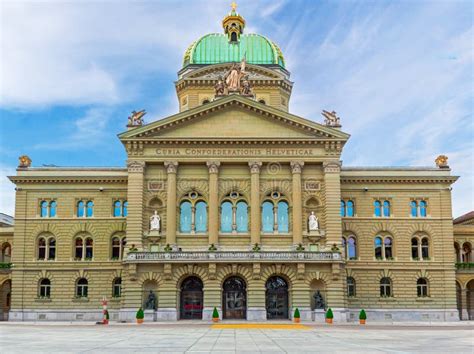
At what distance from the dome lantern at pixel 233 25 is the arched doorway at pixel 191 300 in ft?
115

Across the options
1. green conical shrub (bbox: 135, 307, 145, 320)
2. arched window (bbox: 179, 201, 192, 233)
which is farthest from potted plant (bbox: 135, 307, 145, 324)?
arched window (bbox: 179, 201, 192, 233)

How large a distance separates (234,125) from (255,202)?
8.29m

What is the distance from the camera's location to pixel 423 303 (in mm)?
67125

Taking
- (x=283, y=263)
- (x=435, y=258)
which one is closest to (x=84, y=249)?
(x=283, y=263)

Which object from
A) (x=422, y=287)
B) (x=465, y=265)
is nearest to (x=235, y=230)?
(x=422, y=287)

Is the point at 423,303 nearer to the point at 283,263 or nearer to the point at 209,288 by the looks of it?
the point at 283,263

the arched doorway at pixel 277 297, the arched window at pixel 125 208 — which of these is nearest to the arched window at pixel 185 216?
the arched window at pixel 125 208

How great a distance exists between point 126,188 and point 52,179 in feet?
26.8

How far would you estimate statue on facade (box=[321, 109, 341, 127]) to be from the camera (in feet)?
214

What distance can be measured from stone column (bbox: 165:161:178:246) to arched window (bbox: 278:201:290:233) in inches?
421

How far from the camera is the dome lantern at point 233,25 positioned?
83438 mm

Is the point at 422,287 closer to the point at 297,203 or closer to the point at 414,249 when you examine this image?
the point at 414,249

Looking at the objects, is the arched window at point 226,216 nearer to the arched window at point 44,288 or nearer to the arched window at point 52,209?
the arched window at point 52,209

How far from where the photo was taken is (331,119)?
65500mm
